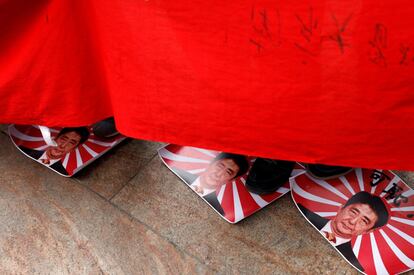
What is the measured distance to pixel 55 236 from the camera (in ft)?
3.82

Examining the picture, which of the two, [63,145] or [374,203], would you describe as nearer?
[374,203]

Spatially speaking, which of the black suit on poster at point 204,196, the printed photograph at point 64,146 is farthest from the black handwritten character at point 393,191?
the printed photograph at point 64,146

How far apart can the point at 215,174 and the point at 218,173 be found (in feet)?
0.03

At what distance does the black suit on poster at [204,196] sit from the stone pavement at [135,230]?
0.8 inches

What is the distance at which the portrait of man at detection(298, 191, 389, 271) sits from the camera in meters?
1.08

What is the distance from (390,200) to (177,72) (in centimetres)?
73

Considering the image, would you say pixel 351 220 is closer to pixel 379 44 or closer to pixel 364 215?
pixel 364 215

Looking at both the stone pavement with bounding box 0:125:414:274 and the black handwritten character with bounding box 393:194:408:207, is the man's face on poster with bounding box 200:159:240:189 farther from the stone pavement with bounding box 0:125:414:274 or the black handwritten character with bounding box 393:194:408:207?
the black handwritten character with bounding box 393:194:408:207

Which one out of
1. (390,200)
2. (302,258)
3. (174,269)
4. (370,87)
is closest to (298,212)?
(302,258)

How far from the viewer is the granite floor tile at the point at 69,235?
1086 millimetres

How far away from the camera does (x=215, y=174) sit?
126 centimetres

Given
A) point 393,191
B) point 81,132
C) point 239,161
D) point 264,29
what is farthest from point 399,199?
point 81,132

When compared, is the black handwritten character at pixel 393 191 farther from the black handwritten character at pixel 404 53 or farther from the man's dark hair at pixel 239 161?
the black handwritten character at pixel 404 53

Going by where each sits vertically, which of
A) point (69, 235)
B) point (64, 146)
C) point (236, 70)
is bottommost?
point (69, 235)
